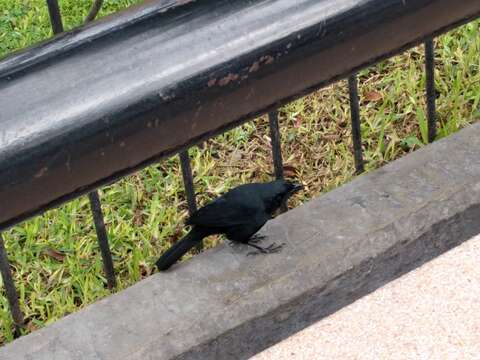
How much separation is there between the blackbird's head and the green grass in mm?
384

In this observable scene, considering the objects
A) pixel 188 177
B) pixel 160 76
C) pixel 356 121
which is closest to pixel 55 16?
pixel 188 177

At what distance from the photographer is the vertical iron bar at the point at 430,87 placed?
274 centimetres

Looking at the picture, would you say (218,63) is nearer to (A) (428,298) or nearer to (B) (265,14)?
(B) (265,14)

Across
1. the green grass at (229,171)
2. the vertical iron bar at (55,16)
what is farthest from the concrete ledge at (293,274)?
the vertical iron bar at (55,16)

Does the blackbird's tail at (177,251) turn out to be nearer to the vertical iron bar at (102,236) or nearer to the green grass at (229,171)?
the vertical iron bar at (102,236)

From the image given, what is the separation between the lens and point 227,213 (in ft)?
8.28

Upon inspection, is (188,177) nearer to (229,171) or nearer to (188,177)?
(188,177)

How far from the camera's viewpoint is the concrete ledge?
225cm

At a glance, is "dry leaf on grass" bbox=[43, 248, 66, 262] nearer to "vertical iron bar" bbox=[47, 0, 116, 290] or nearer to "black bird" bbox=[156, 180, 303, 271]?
"vertical iron bar" bbox=[47, 0, 116, 290]

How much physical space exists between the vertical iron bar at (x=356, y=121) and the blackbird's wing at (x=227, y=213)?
409 mm

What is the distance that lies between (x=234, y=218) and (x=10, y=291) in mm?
593

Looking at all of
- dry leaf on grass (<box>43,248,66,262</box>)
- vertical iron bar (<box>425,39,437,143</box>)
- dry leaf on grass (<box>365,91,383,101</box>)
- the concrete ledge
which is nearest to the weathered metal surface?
the concrete ledge

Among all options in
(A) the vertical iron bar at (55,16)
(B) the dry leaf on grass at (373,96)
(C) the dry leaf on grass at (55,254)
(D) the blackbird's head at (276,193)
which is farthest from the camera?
(B) the dry leaf on grass at (373,96)

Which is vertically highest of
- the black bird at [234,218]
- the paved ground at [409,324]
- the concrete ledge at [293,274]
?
the black bird at [234,218]
